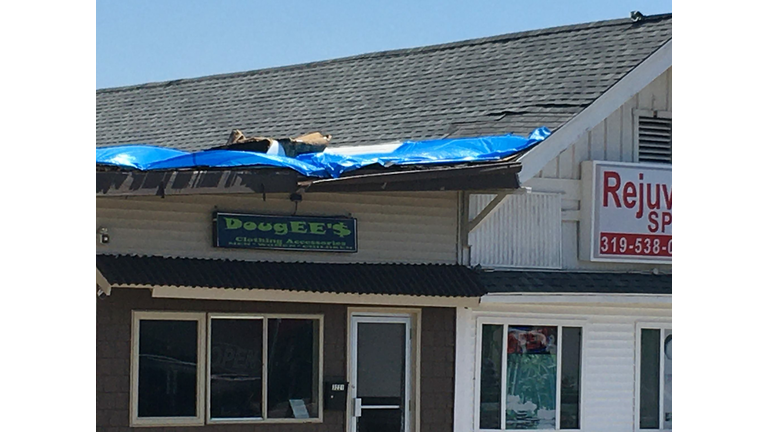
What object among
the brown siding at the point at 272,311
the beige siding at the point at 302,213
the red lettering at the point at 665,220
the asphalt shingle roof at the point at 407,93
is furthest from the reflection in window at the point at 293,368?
the red lettering at the point at 665,220

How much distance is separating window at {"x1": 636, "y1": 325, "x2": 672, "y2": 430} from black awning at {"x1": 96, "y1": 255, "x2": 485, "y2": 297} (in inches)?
125

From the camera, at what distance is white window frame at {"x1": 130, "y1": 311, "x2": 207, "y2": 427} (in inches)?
554

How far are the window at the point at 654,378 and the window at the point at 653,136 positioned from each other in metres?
2.41

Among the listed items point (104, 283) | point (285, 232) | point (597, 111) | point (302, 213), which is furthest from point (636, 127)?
point (104, 283)

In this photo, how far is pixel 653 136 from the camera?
17.6 metres

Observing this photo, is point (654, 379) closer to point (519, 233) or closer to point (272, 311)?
point (519, 233)

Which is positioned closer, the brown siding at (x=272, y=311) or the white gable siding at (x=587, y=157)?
the brown siding at (x=272, y=311)

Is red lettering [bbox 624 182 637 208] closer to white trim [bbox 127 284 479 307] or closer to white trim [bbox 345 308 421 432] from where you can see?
white trim [bbox 127 284 479 307]

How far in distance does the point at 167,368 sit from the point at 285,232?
84.2 inches

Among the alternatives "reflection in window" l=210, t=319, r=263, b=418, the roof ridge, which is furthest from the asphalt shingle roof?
"reflection in window" l=210, t=319, r=263, b=418

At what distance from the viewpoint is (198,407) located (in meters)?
14.5

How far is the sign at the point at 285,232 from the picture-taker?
1466cm

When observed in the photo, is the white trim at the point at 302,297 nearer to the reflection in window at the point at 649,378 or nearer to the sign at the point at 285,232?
the sign at the point at 285,232

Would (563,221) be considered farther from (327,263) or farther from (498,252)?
(327,263)
